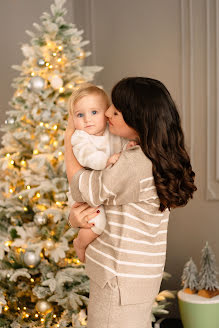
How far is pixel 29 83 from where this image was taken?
2.86 m

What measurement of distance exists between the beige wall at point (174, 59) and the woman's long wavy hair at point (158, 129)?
5.68 feet

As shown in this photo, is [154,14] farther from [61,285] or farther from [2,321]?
[2,321]

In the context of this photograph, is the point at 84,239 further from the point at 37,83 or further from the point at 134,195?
the point at 37,83

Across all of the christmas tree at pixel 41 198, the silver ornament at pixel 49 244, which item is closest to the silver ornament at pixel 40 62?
the christmas tree at pixel 41 198

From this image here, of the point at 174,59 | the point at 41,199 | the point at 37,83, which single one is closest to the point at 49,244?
the point at 41,199

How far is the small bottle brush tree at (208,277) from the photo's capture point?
301 cm

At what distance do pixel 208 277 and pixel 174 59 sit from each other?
159cm

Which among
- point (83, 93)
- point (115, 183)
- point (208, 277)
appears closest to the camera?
point (115, 183)

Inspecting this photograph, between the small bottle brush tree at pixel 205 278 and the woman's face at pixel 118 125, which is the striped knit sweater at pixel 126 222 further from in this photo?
the small bottle brush tree at pixel 205 278

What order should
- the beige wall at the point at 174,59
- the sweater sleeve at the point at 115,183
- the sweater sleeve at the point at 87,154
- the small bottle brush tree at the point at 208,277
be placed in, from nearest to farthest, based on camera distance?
the sweater sleeve at the point at 115,183, the sweater sleeve at the point at 87,154, the small bottle brush tree at the point at 208,277, the beige wall at the point at 174,59

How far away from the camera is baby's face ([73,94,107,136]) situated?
179cm

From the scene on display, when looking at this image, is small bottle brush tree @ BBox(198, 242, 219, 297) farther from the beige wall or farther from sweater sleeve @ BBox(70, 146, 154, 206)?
sweater sleeve @ BBox(70, 146, 154, 206)

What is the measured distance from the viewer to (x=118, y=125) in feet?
5.64

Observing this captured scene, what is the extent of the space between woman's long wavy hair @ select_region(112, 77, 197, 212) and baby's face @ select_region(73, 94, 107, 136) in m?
0.14
